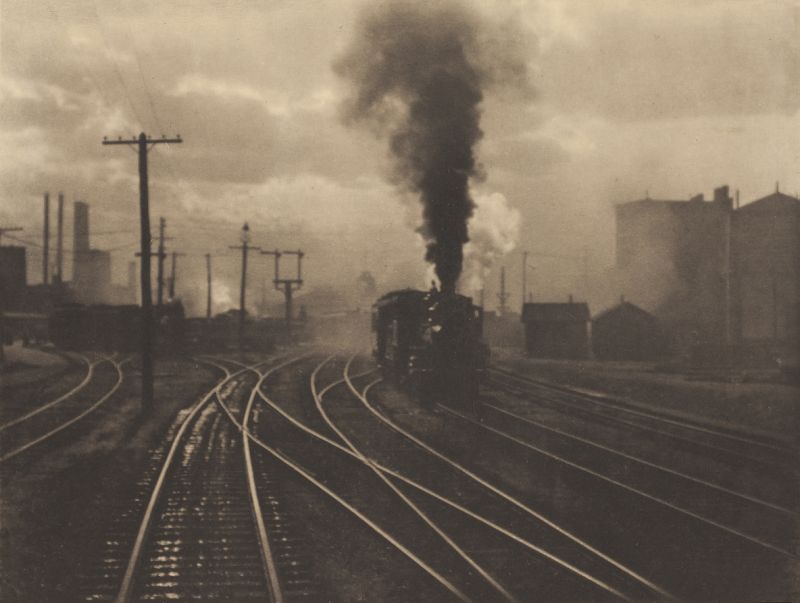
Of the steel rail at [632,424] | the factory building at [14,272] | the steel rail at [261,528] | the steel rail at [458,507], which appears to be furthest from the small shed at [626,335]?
the factory building at [14,272]

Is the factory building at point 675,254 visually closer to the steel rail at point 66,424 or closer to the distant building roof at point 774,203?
the distant building roof at point 774,203

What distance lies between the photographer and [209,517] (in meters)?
9.61

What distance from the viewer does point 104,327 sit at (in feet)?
160

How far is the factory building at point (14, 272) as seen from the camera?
6850 centimetres

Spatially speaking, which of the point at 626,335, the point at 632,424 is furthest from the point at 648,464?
the point at 626,335

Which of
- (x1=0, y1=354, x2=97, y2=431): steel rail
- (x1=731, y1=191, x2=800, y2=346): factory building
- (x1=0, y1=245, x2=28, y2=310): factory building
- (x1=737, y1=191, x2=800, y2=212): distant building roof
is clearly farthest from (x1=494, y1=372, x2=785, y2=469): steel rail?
(x1=0, y1=245, x2=28, y2=310): factory building

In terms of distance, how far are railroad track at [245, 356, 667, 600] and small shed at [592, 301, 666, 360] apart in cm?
3713

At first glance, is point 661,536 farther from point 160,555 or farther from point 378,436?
point 378,436

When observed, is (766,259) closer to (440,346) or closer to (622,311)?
(622,311)

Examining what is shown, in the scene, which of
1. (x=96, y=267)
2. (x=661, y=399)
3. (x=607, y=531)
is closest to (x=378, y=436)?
(x=607, y=531)

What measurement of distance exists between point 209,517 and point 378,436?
6.60m

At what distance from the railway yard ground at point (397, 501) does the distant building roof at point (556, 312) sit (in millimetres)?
27725

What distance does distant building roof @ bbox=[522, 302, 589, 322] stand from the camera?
49250mm

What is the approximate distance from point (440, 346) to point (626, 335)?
2898 cm
